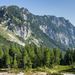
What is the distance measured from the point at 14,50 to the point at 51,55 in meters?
25.4

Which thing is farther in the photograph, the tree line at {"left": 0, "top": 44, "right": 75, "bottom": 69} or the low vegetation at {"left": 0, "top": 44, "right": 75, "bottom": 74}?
the tree line at {"left": 0, "top": 44, "right": 75, "bottom": 69}

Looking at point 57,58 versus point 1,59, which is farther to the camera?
point 57,58

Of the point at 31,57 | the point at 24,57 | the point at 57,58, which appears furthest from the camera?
the point at 57,58

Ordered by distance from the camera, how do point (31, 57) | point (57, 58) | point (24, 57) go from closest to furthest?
point (24, 57) < point (31, 57) < point (57, 58)

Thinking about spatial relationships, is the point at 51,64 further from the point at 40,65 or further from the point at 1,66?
the point at 1,66

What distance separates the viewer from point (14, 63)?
166625 millimetres

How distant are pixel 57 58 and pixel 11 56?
1294 inches

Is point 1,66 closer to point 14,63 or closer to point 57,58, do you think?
point 14,63

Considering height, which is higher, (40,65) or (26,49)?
(26,49)

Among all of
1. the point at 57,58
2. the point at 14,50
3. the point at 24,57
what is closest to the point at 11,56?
the point at 14,50

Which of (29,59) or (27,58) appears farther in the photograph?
(29,59)

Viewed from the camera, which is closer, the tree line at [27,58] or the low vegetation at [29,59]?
the low vegetation at [29,59]

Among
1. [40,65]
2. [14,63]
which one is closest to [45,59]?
[40,65]

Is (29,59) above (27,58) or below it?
below
